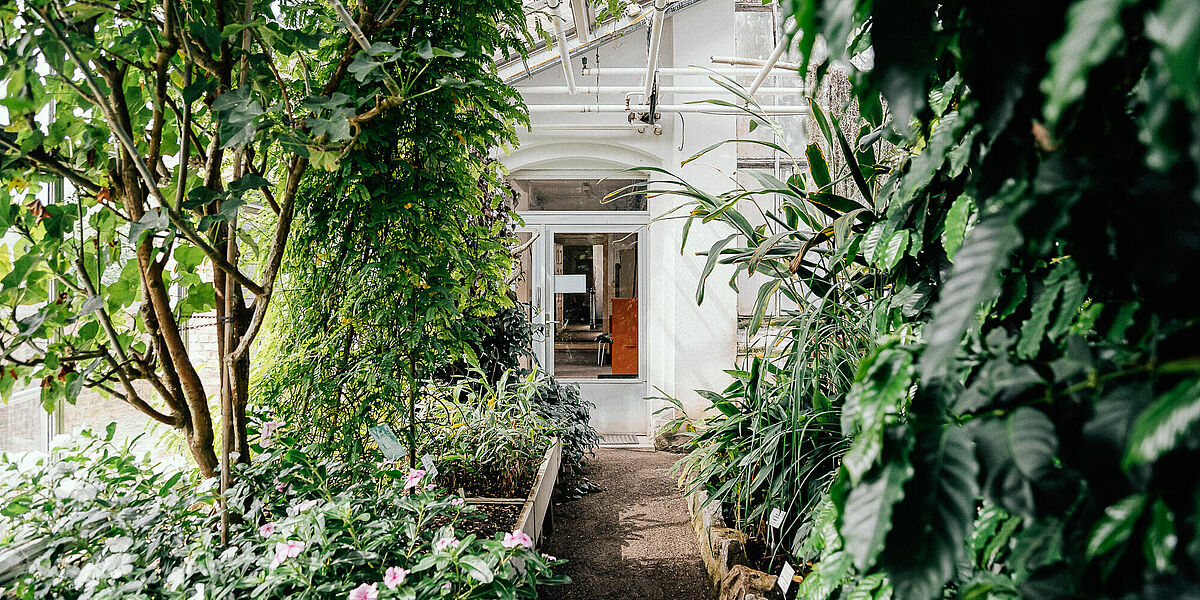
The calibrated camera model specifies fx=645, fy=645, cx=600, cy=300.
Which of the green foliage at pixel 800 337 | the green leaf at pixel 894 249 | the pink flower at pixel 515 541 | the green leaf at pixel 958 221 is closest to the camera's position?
the green leaf at pixel 958 221

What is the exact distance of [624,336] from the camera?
234 inches

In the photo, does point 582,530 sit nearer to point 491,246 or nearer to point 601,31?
point 491,246

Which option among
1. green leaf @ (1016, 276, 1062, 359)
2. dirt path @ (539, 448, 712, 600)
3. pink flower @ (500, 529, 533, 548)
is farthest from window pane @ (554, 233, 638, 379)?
green leaf @ (1016, 276, 1062, 359)

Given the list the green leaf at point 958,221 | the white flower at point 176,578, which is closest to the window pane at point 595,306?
the white flower at point 176,578

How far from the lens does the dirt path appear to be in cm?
270

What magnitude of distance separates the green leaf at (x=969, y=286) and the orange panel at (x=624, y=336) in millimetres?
5527

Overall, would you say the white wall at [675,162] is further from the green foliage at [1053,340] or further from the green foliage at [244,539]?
the green foliage at [1053,340]

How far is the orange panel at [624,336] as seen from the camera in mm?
5918

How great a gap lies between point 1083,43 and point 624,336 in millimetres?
5664

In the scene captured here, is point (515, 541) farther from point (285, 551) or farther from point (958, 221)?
point (958, 221)

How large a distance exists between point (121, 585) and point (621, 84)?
5.37 metres

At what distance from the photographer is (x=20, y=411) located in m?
1.81

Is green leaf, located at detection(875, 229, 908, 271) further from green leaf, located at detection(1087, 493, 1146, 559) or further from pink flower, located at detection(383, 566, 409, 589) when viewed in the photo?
pink flower, located at detection(383, 566, 409, 589)

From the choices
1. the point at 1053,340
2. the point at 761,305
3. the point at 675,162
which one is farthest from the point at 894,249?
the point at 675,162
